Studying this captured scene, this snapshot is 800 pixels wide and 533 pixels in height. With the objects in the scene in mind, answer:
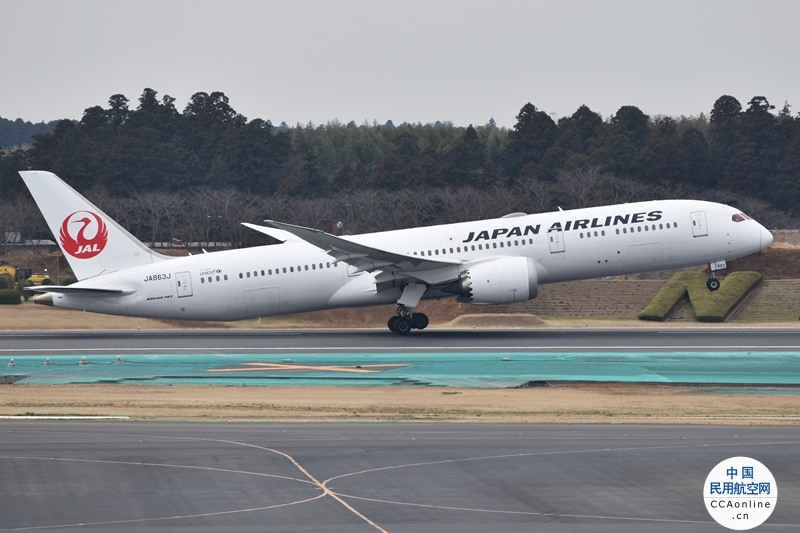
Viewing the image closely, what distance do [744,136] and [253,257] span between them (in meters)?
86.9

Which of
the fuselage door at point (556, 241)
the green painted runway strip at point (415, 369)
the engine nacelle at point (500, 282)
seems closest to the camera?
the green painted runway strip at point (415, 369)

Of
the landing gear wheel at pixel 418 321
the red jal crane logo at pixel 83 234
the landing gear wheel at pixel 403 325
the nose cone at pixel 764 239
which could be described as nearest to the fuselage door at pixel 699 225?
the nose cone at pixel 764 239

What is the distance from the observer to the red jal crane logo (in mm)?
49750

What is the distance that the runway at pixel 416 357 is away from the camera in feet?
126

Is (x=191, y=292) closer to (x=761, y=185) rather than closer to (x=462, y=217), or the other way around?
(x=462, y=217)

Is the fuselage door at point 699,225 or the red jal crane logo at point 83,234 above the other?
the fuselage door at point 699,225

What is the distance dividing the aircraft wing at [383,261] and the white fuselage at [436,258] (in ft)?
2.98

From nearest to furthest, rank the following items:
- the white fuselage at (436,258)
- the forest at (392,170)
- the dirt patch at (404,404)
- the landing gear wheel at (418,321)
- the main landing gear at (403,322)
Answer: the dirt patch at (404,404) < the white fuselage at (436,258) < the main landing gear at (403,322) < the landing gear wheel at (418,321) < the forest at (392,170)

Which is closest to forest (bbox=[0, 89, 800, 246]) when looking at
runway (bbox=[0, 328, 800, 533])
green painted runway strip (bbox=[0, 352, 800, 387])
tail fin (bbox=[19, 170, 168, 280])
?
tail fin (bbox=[19, 170, 168, 280])

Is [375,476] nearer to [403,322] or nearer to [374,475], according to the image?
[374,475]

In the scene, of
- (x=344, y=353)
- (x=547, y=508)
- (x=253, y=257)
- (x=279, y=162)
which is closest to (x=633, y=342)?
(x=344, y=353)

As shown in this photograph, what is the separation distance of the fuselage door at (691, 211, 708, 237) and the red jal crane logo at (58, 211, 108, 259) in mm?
25132

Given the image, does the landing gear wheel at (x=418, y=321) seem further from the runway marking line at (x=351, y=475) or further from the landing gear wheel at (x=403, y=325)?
the runway marking line at (x=351, y=475)

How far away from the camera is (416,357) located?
4378 cm
